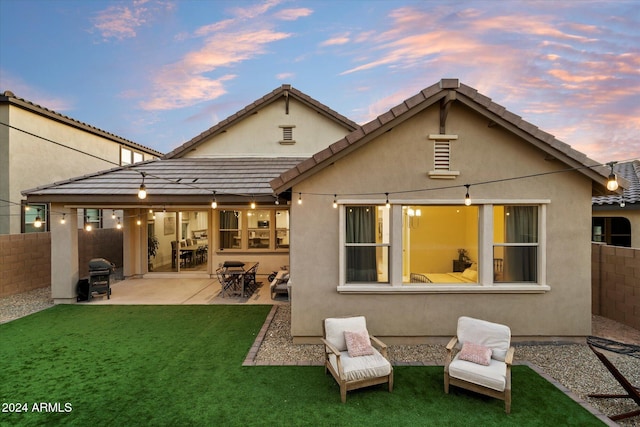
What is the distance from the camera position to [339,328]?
519 cm

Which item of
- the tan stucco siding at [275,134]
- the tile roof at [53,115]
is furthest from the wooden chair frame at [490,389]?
the tile roof at [53,115]

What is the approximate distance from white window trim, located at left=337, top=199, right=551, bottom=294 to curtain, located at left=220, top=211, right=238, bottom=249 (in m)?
7.89

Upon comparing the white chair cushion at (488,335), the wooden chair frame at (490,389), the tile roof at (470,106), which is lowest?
the wooden chair frame at (490,389)

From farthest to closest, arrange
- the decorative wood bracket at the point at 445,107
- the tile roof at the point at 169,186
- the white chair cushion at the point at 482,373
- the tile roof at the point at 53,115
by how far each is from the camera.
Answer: the tile roof at the point at 53,115 → the tile roof at the point at 169,186 → the decorative wood bracket at the point at 445,107 → the white chair cushion at the point at 482,373

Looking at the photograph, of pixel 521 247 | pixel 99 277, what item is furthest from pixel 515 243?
pixel 99 277

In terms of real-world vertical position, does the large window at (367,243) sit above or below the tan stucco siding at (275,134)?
below

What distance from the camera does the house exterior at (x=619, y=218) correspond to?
9.47 m

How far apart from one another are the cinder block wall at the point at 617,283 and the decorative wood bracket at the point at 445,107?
19.0 feet

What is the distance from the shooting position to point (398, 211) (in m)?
6.45

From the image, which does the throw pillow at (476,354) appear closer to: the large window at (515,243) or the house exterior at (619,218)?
the large window at (515,243)

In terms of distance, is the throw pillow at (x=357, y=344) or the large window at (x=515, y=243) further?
the large window at (x=515, y=243)

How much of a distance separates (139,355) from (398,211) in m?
6.11

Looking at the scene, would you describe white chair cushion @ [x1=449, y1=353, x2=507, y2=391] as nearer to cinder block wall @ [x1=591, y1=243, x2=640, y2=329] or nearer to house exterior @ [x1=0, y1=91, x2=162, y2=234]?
cinder block wall @ [x1=591, y1=243, x2=640, y2=329]

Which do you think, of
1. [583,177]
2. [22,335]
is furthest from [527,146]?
[22,335]
